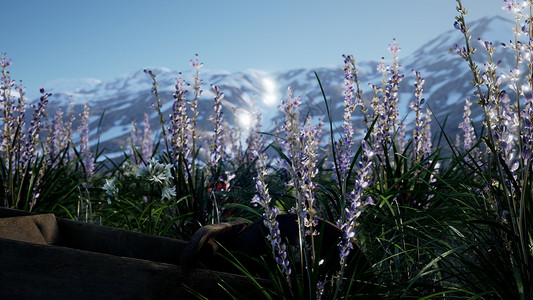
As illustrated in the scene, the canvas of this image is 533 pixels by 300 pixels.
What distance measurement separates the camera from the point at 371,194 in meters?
3.08

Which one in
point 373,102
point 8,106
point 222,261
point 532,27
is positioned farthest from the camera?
point 8,106

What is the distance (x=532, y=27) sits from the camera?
161cm

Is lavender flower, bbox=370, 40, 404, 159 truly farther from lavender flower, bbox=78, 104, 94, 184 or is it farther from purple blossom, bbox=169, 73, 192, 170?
lavender flower, bbox=78, 104, 94, 184

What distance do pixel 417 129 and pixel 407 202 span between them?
0.69 m

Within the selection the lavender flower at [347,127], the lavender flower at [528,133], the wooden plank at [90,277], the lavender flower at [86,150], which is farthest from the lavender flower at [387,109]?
the lavender flower at [86,150]

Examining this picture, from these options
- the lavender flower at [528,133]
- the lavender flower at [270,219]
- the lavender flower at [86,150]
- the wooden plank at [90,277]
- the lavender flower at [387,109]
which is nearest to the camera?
the lavender flower at [528,133]

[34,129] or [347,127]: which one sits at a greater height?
[34,129]

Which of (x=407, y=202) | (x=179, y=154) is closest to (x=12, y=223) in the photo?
(x=179, y=154)

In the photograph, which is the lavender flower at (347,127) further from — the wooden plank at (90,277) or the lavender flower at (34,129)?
the lavender flower at (34,129)

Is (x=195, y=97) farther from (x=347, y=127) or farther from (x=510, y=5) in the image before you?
(x=510, y=5)

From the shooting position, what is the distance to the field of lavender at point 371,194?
67.2 inches

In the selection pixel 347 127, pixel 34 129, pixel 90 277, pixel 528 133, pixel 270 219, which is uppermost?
pixel 34 129

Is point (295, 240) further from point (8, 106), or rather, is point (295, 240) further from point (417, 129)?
point (8, 106)

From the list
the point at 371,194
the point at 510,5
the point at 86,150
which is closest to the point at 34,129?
the point at 86,150
